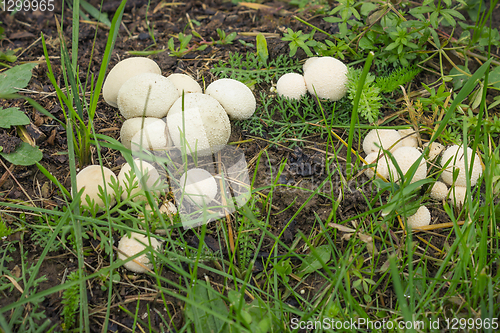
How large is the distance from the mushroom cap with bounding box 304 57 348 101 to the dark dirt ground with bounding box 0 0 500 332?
12.3 inches

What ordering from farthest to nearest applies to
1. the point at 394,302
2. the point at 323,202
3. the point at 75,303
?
the point at 323,202 → the point at 394,302 → the point at 75,303

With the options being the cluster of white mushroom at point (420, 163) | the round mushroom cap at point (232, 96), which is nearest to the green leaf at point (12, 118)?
the round mushroom cap at point (232, 96)

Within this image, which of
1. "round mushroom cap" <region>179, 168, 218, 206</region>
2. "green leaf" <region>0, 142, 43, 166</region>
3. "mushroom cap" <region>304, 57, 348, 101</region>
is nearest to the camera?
"round mushroom cap" <region>179, 168, 218, 206</region>

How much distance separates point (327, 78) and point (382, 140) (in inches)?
22.1

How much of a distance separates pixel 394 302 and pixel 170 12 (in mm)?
3156

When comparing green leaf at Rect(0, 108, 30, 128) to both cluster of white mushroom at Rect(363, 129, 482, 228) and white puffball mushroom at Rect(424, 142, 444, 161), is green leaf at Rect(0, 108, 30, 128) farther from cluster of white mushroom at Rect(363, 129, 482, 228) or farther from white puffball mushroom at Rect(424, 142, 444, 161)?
white puffball mushroom at Rect(424, 142, 444, 161)

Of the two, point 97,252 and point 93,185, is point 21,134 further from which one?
point 97,252

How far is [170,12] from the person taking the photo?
334 cm

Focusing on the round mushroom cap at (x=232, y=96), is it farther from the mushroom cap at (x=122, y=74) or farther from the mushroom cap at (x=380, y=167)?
the mushroom cap at (x=380, y=167)

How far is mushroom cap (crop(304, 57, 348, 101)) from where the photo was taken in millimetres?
2309

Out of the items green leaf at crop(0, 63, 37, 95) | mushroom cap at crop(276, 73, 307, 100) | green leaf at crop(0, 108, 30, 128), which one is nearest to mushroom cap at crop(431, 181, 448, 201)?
mushroom cap at crop(276, 73, 307, 100)

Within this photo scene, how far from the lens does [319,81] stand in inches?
91.6

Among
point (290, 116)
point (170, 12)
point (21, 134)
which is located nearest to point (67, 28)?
point (170, 12)

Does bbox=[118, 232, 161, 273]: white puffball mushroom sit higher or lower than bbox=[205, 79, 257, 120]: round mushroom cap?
lower
